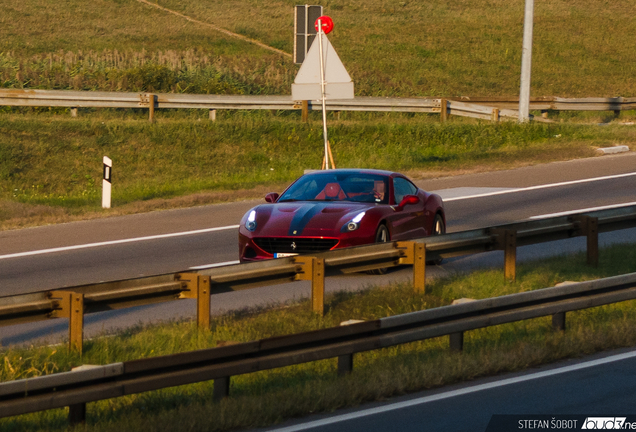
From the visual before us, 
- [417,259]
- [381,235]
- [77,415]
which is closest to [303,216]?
[381,235]

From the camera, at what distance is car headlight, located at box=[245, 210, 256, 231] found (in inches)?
480

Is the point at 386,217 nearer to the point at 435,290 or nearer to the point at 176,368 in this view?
the point at 435,290

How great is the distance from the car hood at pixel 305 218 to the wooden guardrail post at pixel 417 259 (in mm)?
1368

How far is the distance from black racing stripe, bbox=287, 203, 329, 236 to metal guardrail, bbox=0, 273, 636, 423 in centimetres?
390

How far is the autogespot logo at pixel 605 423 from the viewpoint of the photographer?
6242 mm

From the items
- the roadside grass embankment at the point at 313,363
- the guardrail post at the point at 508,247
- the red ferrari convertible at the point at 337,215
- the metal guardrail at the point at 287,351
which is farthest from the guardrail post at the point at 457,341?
the red ferrari convertible at the point at 337,215

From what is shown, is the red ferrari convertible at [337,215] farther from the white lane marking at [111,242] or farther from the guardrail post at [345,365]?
the guardrail post at [345,365]

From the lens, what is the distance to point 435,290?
35.8 feet

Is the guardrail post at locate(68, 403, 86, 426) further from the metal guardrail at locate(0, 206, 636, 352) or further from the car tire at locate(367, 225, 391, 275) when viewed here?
the car tire at locate(367, 225, 391, 275)

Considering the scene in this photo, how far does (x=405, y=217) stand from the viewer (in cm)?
1298

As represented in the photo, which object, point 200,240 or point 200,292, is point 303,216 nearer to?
point 200,292

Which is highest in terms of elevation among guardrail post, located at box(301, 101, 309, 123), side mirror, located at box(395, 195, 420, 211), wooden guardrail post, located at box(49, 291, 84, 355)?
guardrail post, located at box(301, 101, 309, 123)

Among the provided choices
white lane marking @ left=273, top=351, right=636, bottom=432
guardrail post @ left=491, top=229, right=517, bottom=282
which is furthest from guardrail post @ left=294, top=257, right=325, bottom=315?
guardrail post @ left=491, top=229, right=517, bottom=282

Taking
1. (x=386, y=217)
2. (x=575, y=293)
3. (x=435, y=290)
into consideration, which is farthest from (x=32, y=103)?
(x=575, y=293)
